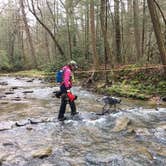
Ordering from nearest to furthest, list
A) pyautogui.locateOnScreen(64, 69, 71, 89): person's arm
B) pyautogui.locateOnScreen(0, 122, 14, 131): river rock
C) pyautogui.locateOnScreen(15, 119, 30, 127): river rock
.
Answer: pyautogui.locateOnScreen(0, 122, 14, 131): river rock
pyautogui.locateOnScreen(15, 119, 30, 127): river rock
pyautogui.locateOnScreen(64, 69, 71, 89): person's arm

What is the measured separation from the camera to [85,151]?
7199mm

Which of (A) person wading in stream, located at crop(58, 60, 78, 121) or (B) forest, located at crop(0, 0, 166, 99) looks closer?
(A) person wading in stream, located at crop(58, 60, 78, 121)

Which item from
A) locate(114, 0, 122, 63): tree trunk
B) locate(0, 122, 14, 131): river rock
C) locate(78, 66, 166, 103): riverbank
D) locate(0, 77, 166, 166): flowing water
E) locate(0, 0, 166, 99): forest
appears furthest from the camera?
locate(114, 0, 122, 63): tree trunk

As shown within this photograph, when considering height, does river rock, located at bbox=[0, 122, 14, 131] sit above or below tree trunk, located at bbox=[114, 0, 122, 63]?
below

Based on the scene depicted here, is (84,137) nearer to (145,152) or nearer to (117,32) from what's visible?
(145,152)

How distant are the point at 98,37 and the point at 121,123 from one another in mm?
21060

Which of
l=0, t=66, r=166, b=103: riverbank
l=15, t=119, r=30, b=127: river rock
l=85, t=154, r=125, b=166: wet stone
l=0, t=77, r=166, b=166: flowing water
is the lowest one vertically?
l=85, t=154, r=125, b=166: wet stone

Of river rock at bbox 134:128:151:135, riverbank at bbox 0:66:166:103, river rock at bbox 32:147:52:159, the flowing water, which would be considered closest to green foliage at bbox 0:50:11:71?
riverbank at bbox 0:66:166:103

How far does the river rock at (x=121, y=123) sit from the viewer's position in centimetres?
898

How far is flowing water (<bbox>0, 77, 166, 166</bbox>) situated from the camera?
6703 millimetres

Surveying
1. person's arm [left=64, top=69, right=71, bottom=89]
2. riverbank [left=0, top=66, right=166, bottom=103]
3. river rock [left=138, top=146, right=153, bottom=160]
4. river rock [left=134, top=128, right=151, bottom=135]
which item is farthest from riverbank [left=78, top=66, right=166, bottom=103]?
river rock [left=138, top=146, right=153, bottom=160]

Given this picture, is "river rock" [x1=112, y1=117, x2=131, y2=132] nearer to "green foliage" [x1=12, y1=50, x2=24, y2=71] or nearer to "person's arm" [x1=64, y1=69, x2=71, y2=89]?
"person's arm" [x1=64, y1=69, x2=71, y2=89]

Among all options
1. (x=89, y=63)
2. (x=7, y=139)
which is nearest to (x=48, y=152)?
(x=7, y=139)

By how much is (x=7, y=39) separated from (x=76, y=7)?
73.0 feet
